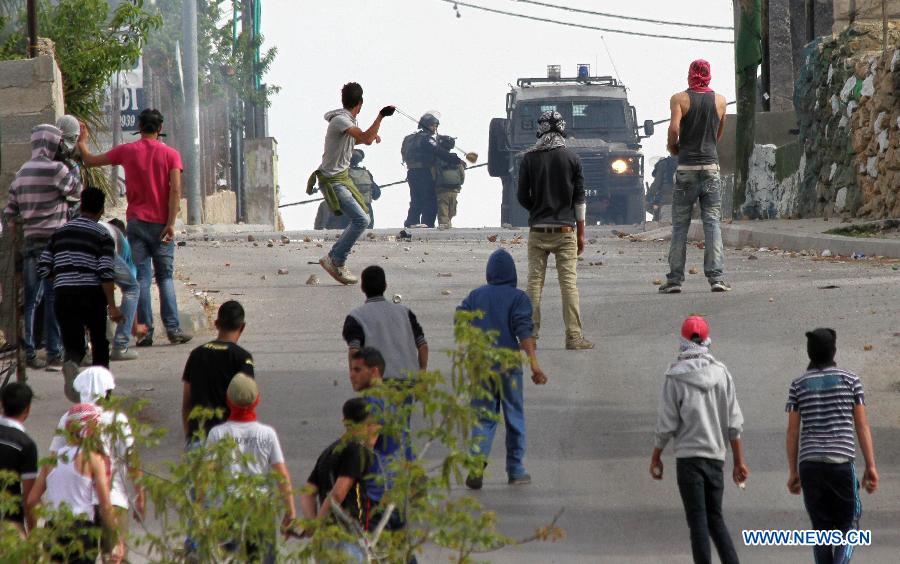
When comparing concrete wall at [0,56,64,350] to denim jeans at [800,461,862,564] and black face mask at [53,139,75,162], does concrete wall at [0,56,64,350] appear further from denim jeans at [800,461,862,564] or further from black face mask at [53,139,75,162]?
denim jeans at [800,461,862,564]

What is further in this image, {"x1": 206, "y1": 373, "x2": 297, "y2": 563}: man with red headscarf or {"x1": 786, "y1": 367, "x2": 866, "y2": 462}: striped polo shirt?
{"x1": 786, "y1": 367, "x2": 866, "y2": 462}: striped polo shirt

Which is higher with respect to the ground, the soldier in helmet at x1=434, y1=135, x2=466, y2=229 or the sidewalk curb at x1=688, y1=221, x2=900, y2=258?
the soldier in helmet at x1=434, y1=135, x2=466, y2=229

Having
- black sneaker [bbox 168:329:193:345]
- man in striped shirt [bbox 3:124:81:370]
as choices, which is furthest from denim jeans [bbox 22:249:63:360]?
black sneaker [bbox 168:329:193:345]

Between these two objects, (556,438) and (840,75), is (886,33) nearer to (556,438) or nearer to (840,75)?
(840,75)

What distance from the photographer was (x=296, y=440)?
9.62m

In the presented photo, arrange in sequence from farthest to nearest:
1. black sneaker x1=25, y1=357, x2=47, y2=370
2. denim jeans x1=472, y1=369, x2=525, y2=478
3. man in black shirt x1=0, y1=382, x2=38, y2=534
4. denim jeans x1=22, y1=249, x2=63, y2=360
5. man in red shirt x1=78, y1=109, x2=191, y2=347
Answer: black sneaker x1=25, y1=357, x2=47, y2=370
man in red shirt x1=78, y1=109, x2=191, y2=347
denim jeans x1=22, y1=249, x2=63, y2=360
denim jeans x1=472, y1=369, x2=525, y2=478
man in black shirt x1=0, y1=382, x2=38, y2=534

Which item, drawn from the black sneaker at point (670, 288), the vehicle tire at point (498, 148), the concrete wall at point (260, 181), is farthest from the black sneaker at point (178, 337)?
the concrete wall at point (260, 181)

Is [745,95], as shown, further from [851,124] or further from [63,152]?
[63,152]

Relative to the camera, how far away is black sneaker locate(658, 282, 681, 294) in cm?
1456

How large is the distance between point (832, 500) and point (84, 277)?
5048 millimetres

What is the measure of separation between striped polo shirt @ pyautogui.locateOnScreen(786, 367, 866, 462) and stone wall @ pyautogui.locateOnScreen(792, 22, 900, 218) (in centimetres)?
1270

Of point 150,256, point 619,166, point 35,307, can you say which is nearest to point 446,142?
point 619,166

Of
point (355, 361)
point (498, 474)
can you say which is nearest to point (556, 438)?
point (498, 474)

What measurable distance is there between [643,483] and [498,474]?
2.65 feet
